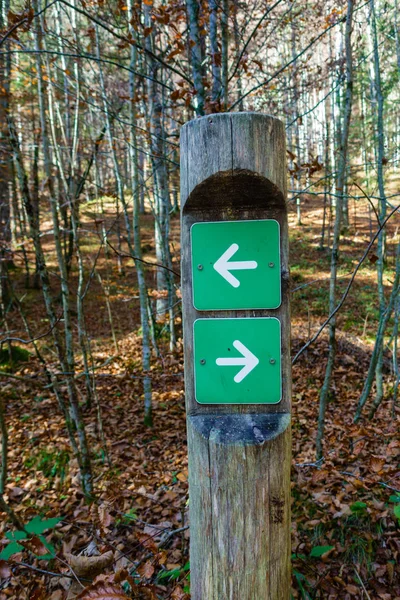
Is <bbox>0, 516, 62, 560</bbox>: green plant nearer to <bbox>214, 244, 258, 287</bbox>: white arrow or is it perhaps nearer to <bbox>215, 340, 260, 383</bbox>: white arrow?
<bbox>215, 340, 260, 383</bbox>: white arrow

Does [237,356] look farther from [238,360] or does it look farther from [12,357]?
[12,357]

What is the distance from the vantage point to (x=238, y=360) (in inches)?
52.7

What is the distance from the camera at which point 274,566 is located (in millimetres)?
1327

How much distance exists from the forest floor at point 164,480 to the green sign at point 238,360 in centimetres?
114

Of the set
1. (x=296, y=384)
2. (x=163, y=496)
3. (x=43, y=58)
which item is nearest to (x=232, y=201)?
(x=163, y=496)

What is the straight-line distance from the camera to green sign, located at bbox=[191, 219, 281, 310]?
1.32 metres

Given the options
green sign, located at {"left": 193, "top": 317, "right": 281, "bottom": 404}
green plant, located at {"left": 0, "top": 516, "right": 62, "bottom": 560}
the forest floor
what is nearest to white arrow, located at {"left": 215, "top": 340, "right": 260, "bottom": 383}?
green sign, located at {"left": 193, "top": 317, "right": 281, "bottom": 404}

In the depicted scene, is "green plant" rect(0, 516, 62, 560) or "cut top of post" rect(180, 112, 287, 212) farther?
"green plant" rect(0, 516, 62, 560)

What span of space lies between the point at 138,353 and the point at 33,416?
2.68 metres

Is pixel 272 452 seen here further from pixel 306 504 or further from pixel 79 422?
pixel 79 422

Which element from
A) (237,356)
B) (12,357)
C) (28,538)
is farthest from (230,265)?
(12,357)

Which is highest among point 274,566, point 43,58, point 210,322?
point 43,58

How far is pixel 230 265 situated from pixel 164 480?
140 inches

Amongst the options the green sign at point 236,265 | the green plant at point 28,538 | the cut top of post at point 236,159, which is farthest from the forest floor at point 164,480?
the cut top of post at point 236,159
